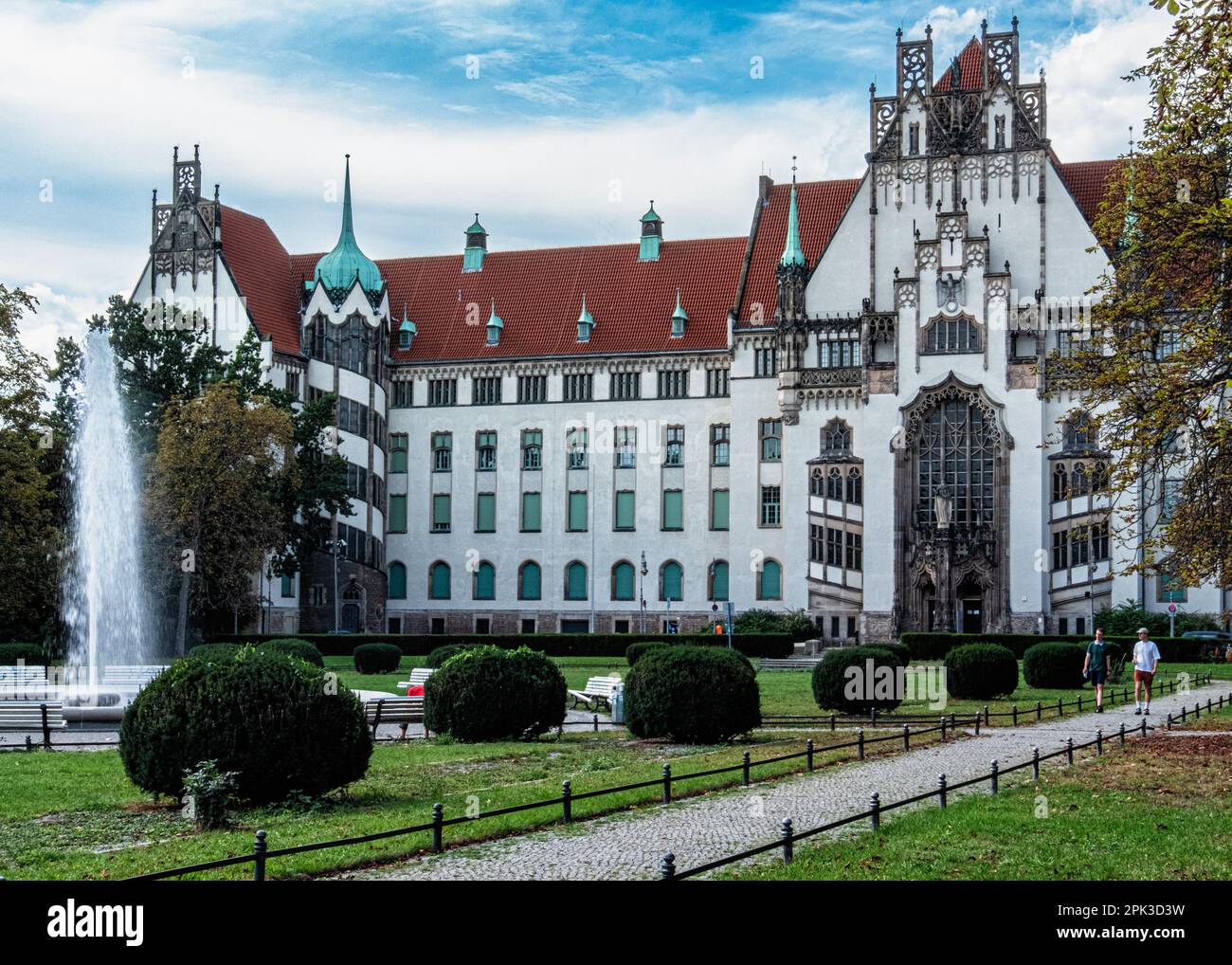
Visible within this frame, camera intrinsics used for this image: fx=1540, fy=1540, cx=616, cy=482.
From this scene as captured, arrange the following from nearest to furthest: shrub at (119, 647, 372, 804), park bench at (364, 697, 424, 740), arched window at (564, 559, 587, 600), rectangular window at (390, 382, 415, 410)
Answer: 1. shrub at (119, 647, 372, 804)
2. park bench at (364, 697, 424, 740)
3. arched window at (564, 559, 587, 600)
4. rectangular window at (390, 382, 415, 410)

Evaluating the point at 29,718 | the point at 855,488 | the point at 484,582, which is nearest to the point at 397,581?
the point at 484,582

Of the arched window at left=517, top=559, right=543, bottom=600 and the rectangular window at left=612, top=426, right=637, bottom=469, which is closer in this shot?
the rectangular window at left=612, top=426, right=637, bottom=469

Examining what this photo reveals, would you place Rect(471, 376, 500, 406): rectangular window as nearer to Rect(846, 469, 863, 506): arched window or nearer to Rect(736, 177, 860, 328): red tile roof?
Rect(736, 177, 860, 328): red tile roof

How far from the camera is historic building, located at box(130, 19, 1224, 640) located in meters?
72.1

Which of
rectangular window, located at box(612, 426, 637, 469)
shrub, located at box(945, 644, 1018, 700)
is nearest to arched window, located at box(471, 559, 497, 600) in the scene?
rectangular window, located at box(612, 426, 637, 469)

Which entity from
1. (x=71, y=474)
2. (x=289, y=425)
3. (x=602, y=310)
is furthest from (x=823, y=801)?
(x=602, y=310)

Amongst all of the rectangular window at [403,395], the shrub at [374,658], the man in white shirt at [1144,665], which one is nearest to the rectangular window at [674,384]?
the rectangular window at [403,395]

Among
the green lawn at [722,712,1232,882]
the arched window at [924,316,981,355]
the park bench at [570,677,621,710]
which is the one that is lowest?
the park bench at [570,677,621,710]

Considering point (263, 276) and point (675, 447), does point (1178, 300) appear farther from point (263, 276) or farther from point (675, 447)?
point (263, 276)

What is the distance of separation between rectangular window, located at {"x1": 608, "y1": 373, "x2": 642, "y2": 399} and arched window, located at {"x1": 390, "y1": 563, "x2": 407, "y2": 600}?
1533 centimetres

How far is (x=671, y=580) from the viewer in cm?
8075

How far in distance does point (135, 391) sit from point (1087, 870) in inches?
2234
